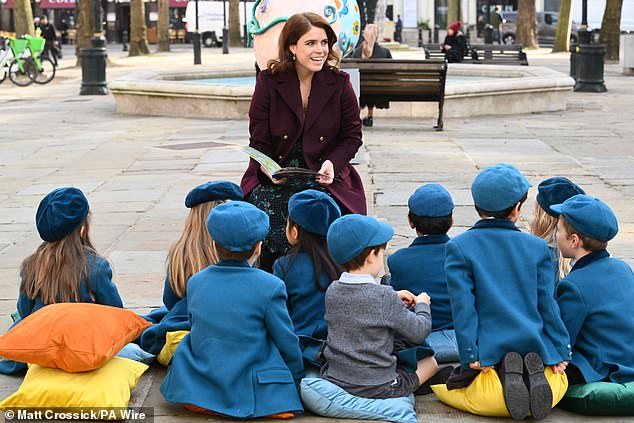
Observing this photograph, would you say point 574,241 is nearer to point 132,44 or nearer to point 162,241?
point 162,241

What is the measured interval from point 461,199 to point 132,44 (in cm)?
3384

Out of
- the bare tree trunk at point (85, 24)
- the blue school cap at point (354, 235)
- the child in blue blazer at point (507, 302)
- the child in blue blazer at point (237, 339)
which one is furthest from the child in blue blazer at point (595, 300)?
the bare tree trunk at point (85, 24)

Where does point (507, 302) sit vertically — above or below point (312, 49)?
below

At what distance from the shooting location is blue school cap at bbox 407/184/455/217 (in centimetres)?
545

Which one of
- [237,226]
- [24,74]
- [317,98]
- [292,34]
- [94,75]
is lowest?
[24,74]

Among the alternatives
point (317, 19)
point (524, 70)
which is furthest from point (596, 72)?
point (317, 19)

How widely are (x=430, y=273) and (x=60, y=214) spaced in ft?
6.02

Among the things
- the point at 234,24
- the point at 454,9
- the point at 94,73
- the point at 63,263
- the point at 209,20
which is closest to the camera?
the point at 63,263

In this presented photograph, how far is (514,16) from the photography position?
5622 cm

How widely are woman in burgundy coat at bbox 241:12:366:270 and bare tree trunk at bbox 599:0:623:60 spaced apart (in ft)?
84.8

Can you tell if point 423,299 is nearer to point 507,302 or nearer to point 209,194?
point 507,302

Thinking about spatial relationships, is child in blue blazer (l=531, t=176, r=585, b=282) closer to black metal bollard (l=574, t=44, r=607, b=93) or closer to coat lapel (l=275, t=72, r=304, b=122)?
coat lapel (l=275, t=72, r=304, b=122)

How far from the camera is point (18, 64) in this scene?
2712 centimetres

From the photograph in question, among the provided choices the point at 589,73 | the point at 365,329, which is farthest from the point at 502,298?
the point at 589,73
